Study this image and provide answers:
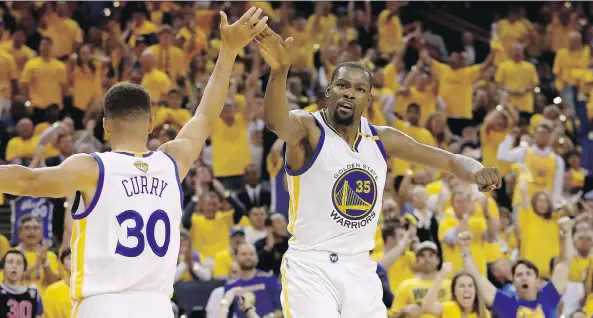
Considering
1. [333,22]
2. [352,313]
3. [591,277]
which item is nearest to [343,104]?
[352,313]

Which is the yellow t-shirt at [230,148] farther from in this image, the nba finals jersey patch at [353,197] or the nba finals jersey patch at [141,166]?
the nba finals jersey patch at [141,166]

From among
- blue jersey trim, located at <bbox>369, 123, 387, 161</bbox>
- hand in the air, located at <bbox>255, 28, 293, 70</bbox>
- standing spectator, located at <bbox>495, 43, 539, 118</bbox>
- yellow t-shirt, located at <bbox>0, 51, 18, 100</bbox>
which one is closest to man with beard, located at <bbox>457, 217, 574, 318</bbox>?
blue jersey trim, located at <bbox>369, 123, 387, 161</bbox>

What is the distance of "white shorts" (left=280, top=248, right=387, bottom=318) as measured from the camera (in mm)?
5883

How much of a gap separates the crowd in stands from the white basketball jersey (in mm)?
3263

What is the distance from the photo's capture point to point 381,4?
17109 mm

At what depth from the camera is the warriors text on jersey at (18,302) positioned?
30.0 feet

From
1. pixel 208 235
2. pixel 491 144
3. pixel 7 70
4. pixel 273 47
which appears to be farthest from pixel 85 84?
pixel 273 47

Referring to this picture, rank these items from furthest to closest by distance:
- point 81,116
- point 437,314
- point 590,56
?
point 590,56 < point 81,116 < point 437,314

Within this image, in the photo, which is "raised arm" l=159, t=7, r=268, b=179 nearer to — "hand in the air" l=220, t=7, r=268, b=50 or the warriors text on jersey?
"hand in the air" l=220, t=7, r=268, b=50

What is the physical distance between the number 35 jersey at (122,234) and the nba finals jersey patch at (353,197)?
1510 mm

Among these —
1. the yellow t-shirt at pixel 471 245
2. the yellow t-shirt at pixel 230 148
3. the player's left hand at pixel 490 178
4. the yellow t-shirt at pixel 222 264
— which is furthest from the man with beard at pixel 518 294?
the yellow t-shirt at pixel 230 148

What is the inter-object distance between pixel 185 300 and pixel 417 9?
8.84 m

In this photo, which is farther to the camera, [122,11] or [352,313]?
[122,11]

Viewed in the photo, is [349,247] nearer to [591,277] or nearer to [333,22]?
[591,277]
